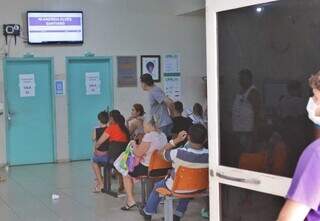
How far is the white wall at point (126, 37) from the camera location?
945cm

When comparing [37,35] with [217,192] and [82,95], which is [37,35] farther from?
[217,192]

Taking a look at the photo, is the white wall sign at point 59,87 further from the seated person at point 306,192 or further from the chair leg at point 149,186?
the seated person at point 306,192

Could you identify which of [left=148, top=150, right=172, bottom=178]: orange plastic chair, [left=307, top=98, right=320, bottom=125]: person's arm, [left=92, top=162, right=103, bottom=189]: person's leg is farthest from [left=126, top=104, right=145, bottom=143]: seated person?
[left=307, top=98, right=320, bottom=125]: person's arm

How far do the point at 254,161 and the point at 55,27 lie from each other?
277 inches

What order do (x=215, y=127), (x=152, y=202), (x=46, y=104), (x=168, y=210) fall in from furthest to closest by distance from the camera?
(x=46, y=104)
(x=152, y=202)
(x=168, y=210)
(x=215, y=127)

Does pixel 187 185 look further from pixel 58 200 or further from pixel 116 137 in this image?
pixel 58 200

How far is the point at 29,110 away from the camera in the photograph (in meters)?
9.51

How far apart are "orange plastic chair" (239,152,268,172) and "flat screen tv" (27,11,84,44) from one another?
6.89m

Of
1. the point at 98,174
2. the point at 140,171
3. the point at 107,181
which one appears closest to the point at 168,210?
the point at 140,171

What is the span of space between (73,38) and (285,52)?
23.6 feet

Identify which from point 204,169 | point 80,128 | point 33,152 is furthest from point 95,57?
point 204,169

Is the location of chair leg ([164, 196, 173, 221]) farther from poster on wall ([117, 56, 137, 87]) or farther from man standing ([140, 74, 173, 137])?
→ poster on wall ([117, 56, 137, 87])

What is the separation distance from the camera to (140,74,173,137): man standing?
6.66m

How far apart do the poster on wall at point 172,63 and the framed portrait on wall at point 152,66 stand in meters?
0.16
